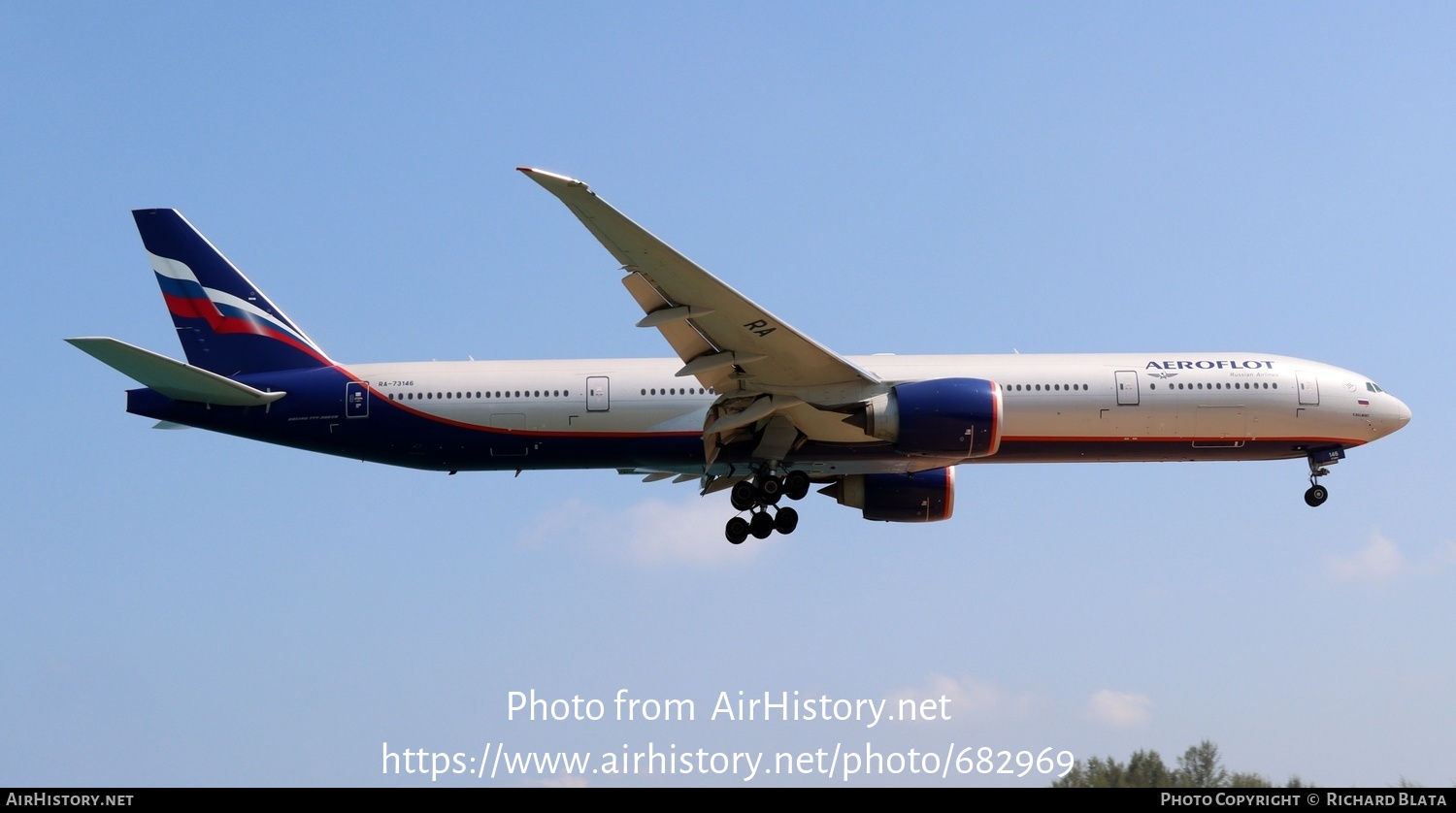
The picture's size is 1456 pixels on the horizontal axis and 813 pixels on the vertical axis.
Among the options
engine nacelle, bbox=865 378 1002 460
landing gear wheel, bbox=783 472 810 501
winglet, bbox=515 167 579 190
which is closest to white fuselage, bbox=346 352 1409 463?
landing gear wheel, bbox=783 472 810 501

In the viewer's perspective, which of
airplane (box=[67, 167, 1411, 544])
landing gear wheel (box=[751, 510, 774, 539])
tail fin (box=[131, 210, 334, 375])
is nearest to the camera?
airplane (box=[67, 167, 1411, 544])

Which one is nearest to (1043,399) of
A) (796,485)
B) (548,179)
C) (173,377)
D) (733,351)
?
(796,485)

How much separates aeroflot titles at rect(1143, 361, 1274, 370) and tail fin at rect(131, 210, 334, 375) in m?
17.9

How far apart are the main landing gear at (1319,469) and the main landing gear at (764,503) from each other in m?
11.3

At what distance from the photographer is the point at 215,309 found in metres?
32.0

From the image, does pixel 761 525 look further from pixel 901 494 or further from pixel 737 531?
pixel 901 494

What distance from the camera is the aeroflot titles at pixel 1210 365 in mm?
30625

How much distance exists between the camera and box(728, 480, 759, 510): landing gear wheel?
30188 millimetres

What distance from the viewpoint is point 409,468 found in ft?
102

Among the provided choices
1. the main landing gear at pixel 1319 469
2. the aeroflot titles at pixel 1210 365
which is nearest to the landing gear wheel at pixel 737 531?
the aeroflot titles at pixel 1210 365

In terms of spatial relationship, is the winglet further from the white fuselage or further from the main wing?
the white fuselage

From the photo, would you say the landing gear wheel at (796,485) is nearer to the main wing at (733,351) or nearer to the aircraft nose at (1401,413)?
the main wing at (733,351)

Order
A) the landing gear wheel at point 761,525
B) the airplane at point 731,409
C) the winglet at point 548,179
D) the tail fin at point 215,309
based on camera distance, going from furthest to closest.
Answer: the tail fin at point 215,309, the landing gear wheel at point 761,525, the airplane at point 731,409, the winglet at point 548,179
